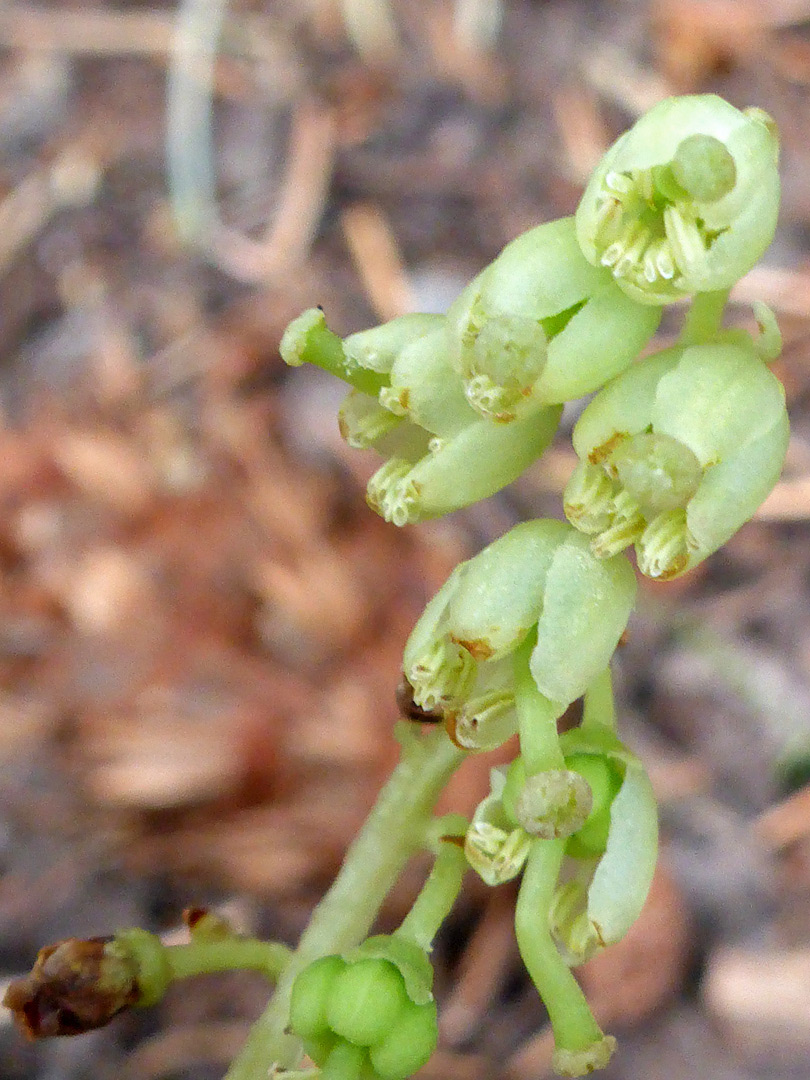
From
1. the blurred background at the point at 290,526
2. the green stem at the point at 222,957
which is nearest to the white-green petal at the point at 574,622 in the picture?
the green stem at the point at 222,957

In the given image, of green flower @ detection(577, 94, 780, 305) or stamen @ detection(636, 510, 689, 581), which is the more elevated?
green flower @ detection(577, 94, 780, 305)

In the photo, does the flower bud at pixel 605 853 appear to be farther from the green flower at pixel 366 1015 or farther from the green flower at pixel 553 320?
the green flower at pixel 553 320

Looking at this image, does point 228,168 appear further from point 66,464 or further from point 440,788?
point 440,788

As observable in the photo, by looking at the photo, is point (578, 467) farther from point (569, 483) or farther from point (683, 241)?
point (683, 241)

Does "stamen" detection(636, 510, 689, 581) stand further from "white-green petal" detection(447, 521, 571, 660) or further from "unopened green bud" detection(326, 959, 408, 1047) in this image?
"unopened green bud" detection(326, 959, 408, 1047)

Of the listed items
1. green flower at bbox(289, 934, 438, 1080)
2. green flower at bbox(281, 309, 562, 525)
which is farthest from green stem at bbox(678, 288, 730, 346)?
green flower at bbox(289, 934, 438, 1080)

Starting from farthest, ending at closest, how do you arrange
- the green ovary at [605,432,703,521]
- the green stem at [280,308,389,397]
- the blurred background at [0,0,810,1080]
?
the blurred background at [0,0,810,1080], the green stem at [280,308,389,397], the green ovary at [605,432,703,521]

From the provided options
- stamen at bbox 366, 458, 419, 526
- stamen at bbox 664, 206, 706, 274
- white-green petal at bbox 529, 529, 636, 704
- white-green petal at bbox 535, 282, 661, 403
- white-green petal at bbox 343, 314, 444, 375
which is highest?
white-green petal at bbox 343, 314, 444, 375
